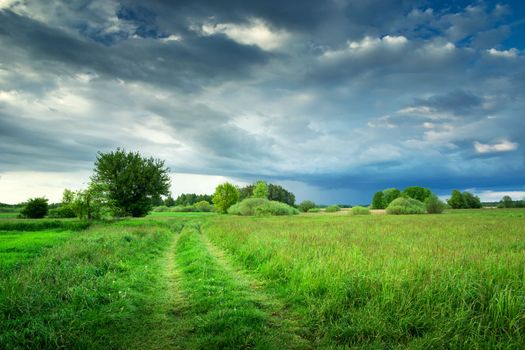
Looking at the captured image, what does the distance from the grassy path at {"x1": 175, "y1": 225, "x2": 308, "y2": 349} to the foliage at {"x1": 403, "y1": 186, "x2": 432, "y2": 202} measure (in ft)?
314

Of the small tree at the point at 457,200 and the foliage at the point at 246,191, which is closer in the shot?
the small tree at the point at 457,200

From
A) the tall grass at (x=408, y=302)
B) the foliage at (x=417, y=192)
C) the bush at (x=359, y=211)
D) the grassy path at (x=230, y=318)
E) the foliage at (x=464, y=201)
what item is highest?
the foliage at (x=417, y=192)

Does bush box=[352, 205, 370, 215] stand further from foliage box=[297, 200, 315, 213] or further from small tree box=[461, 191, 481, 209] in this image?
foliage box=[297, 200, 315, 213]

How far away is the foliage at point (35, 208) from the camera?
51.8 meters

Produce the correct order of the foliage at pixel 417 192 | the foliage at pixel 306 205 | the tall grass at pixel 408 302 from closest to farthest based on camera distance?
the tall grass at pixel 408 302 → the foliage at pixel 417 192 → the foliage at pixel 306 205

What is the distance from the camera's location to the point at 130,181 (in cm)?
4397

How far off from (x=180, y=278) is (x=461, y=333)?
28.6 feet

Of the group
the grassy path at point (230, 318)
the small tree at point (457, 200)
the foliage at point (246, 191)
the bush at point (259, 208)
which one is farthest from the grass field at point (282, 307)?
the foliage at point (246, 191)

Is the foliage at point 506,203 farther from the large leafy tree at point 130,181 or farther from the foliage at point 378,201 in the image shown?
the large leafy tree at point 130,181

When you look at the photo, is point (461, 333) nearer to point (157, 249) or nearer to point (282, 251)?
point (282, 251)

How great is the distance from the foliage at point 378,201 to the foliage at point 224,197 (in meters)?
48.5

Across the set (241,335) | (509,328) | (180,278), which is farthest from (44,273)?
(509,328)

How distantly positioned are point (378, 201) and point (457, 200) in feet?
78.5

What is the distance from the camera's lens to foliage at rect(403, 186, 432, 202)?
307 feet
